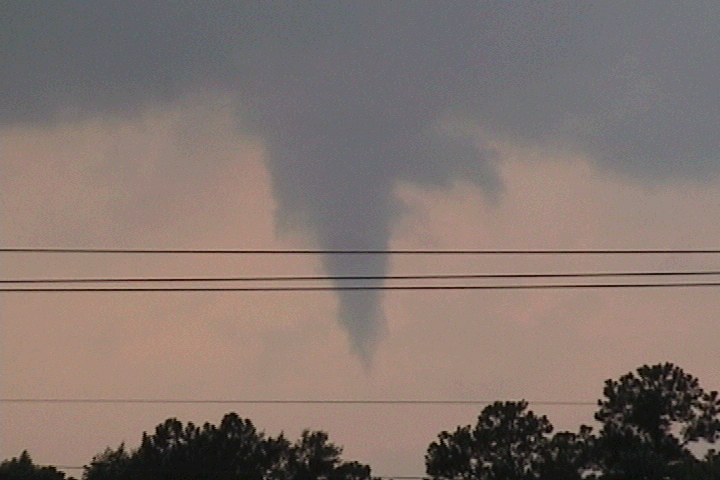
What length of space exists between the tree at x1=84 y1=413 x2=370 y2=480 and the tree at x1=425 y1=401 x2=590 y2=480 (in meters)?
11.5

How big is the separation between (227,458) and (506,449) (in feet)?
103

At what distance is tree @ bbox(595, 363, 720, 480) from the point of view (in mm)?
178750

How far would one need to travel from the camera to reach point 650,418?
18200 cm

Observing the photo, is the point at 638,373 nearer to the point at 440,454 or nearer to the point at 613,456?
the point at 613,456

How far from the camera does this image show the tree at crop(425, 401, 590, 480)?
184 m

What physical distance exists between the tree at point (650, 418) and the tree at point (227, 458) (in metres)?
28.3

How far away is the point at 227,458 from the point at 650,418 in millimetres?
47101

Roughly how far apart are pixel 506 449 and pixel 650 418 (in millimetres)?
15724

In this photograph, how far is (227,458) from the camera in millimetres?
193500

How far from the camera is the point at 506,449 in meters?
186

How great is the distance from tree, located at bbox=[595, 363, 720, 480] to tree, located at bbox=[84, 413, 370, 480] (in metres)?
28.3

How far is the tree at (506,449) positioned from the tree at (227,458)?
11.5 m

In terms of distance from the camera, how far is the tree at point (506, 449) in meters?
184

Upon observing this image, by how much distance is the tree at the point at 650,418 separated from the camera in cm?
17875
